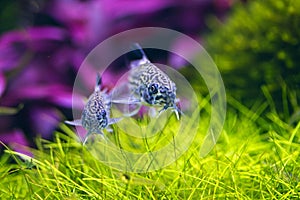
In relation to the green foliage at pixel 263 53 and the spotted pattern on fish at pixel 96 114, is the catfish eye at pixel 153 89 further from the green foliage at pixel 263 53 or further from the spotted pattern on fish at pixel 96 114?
the green foliage at pixel 263 53

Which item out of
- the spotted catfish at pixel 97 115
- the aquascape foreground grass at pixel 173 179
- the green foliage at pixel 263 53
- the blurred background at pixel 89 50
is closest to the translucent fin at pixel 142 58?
the spotted catfish at pixel 97 115

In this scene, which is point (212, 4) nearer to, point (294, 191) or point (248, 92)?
point (248, 92)

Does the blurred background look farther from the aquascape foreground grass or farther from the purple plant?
the aquascape foreground grass

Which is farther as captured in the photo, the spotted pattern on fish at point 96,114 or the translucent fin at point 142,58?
the translucent fin at point 142,58

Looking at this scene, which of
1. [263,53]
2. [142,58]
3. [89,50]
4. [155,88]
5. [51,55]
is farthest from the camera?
[89,50]

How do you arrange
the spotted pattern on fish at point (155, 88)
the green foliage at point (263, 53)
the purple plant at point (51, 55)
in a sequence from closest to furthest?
the spotted pattern on fish at point (155, 88) → the green foliage at point (263, 53) → the purple plant at point (51, 55)

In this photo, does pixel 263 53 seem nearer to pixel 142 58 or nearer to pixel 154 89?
pixel 142 58

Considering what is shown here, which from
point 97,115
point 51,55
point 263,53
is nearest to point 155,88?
point 97,115
